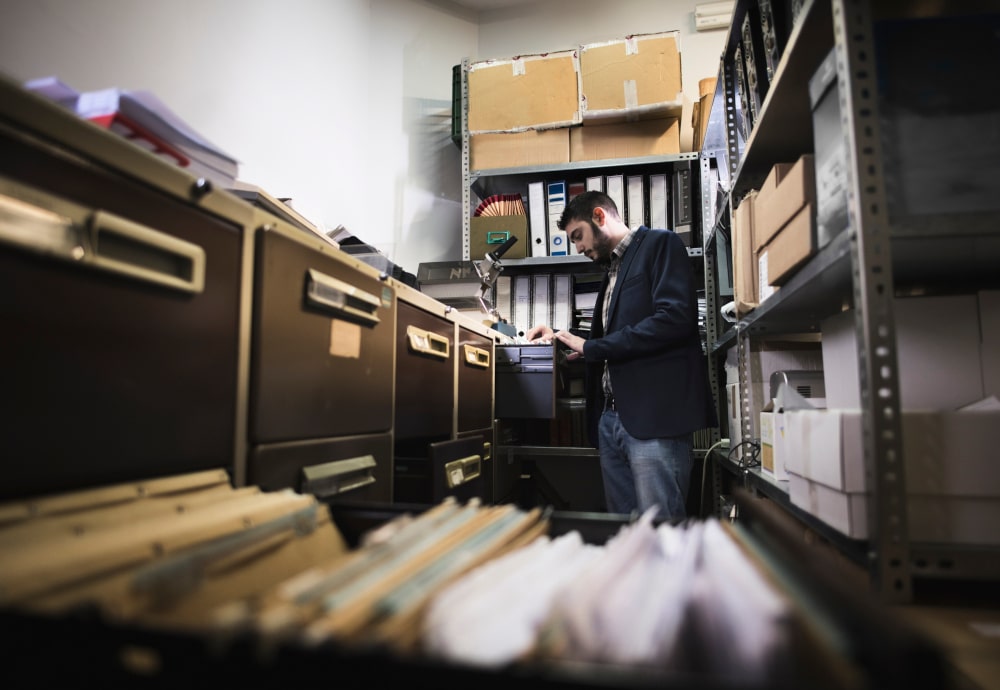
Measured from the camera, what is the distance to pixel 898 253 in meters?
0.80

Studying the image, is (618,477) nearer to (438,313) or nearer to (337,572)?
(438,313)

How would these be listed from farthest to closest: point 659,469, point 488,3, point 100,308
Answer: point 488,3 < point 659,469 < point 100,308

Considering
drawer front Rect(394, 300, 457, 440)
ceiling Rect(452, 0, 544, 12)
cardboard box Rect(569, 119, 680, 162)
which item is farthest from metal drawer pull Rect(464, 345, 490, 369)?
ceiling Rect(452, 0, 544, 12)

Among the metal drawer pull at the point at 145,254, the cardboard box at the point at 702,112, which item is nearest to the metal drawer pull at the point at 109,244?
the metal drawer pull at the point at 145,254

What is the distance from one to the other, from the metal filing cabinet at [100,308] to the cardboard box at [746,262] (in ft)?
3.81

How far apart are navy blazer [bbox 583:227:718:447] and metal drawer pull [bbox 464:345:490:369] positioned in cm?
36

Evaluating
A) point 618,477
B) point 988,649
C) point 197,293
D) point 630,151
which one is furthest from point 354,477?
point 630,151

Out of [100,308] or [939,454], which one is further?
[939,454]

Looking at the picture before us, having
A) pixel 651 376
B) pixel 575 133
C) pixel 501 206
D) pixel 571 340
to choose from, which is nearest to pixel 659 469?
pixel 651 376

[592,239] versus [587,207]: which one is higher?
[587,207]

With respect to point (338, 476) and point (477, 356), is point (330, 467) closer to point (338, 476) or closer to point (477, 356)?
point (338, 476)

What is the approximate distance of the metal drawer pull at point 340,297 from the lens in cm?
84

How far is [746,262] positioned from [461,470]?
2.84ft

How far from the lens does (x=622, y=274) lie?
1.93m
